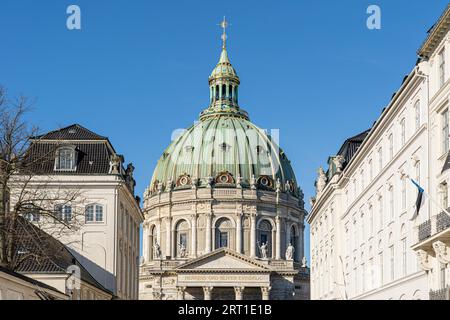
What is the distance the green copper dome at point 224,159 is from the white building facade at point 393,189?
8182 cm

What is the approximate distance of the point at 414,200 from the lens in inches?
1547

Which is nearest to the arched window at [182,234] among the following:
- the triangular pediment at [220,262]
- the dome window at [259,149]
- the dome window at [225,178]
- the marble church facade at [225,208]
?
the marble church facade at [225,208]

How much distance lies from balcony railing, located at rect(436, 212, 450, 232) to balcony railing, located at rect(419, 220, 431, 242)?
1.22 metres

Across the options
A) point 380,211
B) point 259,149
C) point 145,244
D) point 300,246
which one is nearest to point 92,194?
point 380,211

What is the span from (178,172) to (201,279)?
30.6m

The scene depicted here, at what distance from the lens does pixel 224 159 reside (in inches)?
6068

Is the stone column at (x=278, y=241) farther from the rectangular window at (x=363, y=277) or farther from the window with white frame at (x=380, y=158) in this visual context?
the window with white frame at (x=380, y=158)

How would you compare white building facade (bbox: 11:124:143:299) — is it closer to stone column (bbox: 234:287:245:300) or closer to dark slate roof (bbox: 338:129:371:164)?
dark slate roof (bbox: 338:129:371:164)

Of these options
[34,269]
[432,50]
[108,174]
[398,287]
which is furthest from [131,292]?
[432,50]

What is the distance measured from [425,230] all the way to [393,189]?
9377mm

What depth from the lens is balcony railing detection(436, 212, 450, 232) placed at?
31.6m

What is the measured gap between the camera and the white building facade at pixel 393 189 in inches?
1389

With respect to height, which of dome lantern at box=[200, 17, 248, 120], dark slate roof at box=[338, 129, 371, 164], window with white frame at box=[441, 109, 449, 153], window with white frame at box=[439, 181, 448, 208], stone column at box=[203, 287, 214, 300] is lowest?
window with white frame at box=[439, 181, 448, 208]

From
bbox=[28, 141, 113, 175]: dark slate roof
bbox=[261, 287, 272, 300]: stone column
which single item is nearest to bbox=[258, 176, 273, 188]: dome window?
bbox=[261, 287, 272, 300]: stone column
